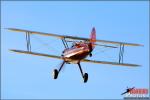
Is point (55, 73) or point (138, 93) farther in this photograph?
point (138, 93)

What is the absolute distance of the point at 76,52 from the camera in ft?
190

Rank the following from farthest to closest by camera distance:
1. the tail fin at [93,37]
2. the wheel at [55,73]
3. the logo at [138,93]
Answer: the logo at [138,93] → the wheel at [55,73] → the tail fin at [93,37]

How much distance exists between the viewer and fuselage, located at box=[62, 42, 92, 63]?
56.9 m

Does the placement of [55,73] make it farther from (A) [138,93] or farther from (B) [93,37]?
(A) [138,93]

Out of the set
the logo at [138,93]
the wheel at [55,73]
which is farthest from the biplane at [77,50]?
the logo at [138,93]

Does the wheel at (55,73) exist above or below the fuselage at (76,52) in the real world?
below

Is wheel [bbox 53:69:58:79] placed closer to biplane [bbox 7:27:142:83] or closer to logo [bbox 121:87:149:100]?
biplane [bbox 7:27:142:83]

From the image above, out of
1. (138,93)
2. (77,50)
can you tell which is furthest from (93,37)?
(138,93)

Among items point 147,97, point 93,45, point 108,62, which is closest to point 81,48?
point 93,45

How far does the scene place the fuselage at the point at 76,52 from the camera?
56878 millimetres

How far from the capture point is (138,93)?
86.1 meters

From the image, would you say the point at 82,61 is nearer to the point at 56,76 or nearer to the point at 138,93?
the point at 56,76

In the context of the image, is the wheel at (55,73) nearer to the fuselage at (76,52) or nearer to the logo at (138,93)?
the fuselage at (76,52)

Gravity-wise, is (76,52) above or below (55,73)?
above
